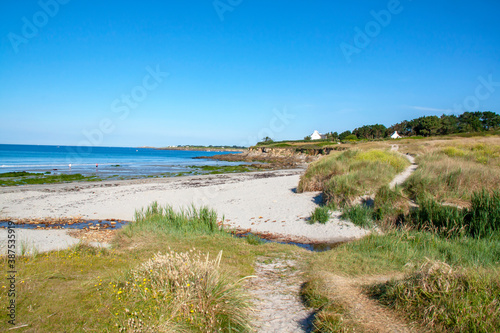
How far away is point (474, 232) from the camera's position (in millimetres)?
7582

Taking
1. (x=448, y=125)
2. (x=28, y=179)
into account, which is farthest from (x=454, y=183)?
(x=448, y=125)

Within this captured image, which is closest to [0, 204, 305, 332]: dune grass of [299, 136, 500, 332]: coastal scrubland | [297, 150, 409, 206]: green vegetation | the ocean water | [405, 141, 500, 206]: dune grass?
[299, 136, 500, 332]: coastal scrubland

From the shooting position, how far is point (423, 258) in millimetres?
5262

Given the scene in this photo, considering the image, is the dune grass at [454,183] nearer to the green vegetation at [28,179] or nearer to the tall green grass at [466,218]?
the tall green grass at [466,218]

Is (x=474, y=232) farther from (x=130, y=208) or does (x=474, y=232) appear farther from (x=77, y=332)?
(x=130, y=208)

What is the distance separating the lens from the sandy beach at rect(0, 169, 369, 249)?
10.6 metres

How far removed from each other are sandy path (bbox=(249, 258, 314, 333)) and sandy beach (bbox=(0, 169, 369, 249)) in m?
4.18

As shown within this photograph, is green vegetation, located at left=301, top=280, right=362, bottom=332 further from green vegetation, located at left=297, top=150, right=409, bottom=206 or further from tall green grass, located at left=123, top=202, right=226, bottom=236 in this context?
green vegetation, located at left=297, top=150, right=409, bottom=206

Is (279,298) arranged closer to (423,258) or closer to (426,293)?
(426,293)

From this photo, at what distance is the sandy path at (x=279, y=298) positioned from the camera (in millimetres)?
3762

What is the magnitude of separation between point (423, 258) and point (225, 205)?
1043 centimetres

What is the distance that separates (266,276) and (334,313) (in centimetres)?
196

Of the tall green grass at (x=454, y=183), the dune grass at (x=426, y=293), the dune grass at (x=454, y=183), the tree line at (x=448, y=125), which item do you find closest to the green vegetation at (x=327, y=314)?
the dune grass at (x=426, y=293)

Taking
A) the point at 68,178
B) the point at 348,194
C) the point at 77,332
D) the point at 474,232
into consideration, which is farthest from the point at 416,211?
the point at 68,178
